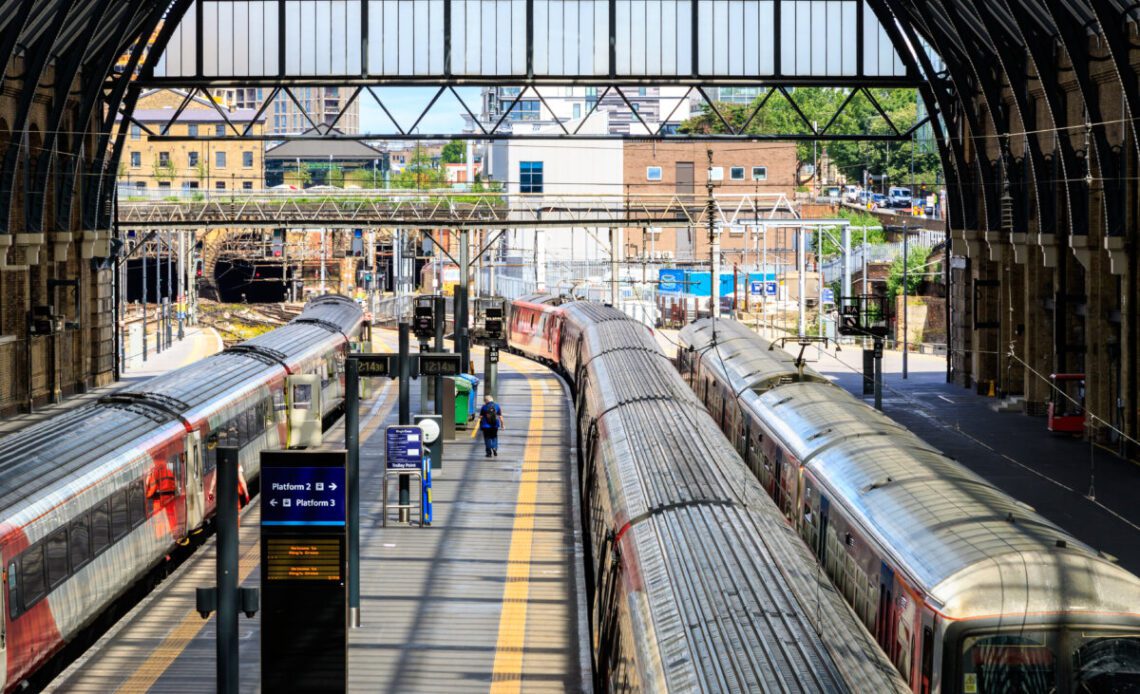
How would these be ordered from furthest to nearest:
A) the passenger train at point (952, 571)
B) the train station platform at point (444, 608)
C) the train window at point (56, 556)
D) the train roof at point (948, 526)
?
the train station platform at point (444, 608), the train window at point (56, 556), the train roof at point (948, 526), the passenger train at point (952, 571)

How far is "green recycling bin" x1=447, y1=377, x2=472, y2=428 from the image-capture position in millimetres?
32956

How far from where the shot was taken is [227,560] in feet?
36.5

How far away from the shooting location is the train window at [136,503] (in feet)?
58.7

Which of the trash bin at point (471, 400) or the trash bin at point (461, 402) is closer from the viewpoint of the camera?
the trash bin at point (461, 402)

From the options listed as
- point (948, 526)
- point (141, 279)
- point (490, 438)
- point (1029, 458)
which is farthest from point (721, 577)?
point (141, 279)

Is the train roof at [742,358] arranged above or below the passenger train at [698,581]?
above

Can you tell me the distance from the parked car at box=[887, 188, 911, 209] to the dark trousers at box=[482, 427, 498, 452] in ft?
217

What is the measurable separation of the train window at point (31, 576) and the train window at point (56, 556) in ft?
0.55

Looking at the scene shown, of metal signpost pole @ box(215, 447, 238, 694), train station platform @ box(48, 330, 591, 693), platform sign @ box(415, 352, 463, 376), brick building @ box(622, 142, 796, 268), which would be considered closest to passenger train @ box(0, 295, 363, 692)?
train station platform @ box(48, 330, 591, 693)

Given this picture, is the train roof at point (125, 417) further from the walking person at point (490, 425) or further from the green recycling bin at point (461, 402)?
the walking person at point (490, 425)

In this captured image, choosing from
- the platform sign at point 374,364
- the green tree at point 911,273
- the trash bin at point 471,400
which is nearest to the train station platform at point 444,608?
the platform sign at point 374,364

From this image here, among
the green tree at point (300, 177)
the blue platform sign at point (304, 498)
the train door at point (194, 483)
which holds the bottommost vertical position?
the train door at point (194, 483)

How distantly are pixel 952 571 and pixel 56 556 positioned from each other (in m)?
8.69

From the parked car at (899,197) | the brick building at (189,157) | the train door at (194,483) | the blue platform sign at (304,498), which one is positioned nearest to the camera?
the blue platform sign at (304,498)
